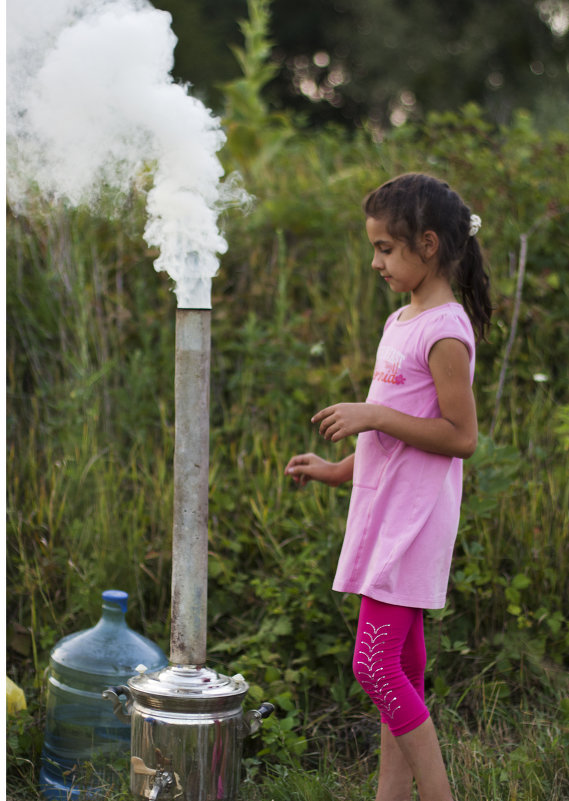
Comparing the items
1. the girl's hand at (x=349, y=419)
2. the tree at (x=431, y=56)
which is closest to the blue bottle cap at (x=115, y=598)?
the girl's hand at (x=349, y=419)

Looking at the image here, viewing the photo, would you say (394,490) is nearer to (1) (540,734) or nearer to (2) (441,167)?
(1) (540,734)

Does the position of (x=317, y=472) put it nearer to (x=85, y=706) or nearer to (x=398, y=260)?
(x=398, y=260)

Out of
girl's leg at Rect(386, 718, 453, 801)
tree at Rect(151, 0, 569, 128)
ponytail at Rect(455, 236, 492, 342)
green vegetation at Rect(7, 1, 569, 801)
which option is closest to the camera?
girl's leg at Rect(386, 718, 453, 801)

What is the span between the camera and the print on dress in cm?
206

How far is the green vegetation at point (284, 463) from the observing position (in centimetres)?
264

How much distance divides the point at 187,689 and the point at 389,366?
865 mm

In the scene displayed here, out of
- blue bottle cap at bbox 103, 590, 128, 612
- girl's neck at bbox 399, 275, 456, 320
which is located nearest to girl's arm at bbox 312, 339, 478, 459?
girl's neck at bbox 399, 275, 456, 320

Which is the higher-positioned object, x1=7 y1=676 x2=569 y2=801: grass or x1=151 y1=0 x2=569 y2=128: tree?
x1=151 y1=0 x2=569 y2=128: tree

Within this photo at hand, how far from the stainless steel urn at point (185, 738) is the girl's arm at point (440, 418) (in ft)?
2.12

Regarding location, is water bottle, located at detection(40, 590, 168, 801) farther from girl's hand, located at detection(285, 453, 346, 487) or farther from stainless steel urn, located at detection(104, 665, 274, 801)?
girl's hand, located at detection(285, 453, 346, 487)

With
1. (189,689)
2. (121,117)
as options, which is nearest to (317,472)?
(189,689)

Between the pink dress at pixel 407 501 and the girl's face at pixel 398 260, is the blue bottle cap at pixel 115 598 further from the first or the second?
the girl's face at pixel 398 260

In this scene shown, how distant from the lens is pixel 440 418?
1.99m

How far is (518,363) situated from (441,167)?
1261 mm
